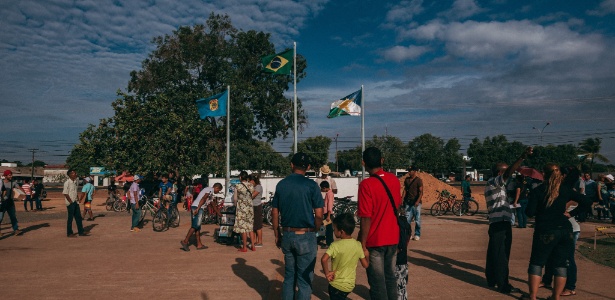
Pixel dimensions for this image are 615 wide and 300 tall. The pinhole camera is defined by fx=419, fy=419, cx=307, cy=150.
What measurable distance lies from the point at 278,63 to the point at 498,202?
14.1 metres

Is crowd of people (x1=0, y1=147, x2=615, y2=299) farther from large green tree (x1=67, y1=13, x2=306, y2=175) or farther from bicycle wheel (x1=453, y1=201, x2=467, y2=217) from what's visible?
large green tree (x1=67, y1=13, x2=306, y2=175)

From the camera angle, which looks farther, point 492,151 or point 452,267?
point 492,151

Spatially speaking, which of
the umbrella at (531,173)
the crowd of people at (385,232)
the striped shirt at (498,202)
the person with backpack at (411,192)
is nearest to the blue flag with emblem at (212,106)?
the person with backpack at (411,192)

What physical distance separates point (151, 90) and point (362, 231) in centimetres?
Result: 3741

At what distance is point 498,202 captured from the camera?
21.0 feet

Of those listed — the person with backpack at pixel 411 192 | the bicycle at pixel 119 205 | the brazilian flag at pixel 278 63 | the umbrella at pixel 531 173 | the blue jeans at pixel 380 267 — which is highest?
the brazilian flag at pixel 278 63

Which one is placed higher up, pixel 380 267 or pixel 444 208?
pixel 380 267

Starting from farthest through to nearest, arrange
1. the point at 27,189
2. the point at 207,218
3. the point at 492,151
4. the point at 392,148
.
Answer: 1. the point at 392,148
2. the point at 492,151
3. the point at 27,189
4. the point at 207,218

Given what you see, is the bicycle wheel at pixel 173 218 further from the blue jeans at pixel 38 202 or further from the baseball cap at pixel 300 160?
the blue jeans at pixel 38 202

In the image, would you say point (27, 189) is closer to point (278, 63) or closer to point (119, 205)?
point (119, 205)

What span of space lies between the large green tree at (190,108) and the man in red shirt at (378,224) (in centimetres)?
2693

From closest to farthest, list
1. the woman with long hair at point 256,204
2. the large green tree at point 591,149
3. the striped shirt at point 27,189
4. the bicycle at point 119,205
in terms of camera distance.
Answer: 1. the woman with long hair at point 256,204
2. the bicycle at point 119,205
3. the striped shirt at point 27,189
4. the large green tree at point 591,149

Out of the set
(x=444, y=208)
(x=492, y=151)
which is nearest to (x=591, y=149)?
(x=492, y=151)

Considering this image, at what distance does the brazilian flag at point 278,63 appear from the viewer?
1886 cm
